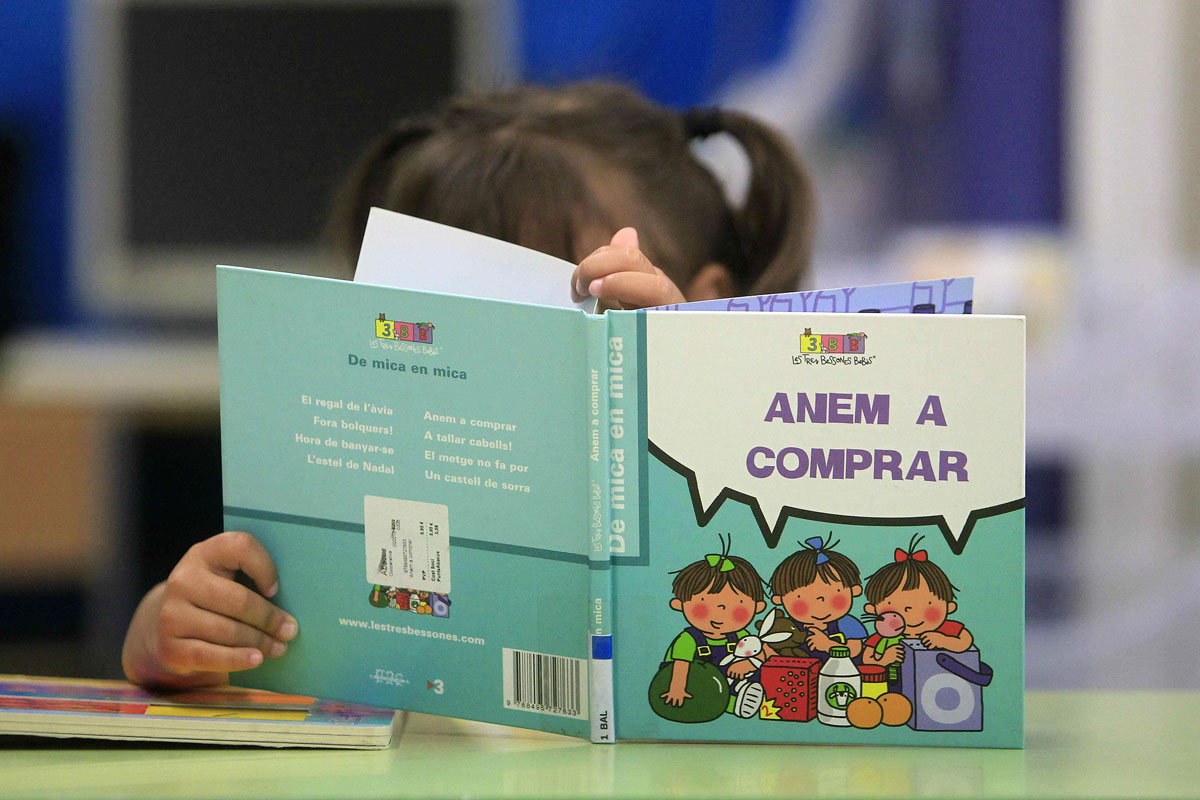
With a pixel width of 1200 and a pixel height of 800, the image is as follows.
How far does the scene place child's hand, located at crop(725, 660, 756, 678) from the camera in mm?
533

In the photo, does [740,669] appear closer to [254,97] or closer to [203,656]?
[203,656]

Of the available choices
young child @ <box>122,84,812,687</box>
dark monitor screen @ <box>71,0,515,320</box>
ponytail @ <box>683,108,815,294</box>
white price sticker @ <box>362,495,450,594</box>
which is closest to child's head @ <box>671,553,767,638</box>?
white price sticker @ <box>362,495,450,594</box>

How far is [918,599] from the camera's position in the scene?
0.52 meters

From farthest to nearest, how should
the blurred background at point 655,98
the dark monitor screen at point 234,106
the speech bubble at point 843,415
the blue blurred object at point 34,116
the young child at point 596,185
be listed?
the blue blurred object at point 34,116
the dark monitor screen at point 234,106
the blurred background at point 655,98
the young child at point 596,185
the speech bubble at point 843,415

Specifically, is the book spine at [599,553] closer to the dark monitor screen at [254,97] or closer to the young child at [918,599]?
the young child at [918,599]

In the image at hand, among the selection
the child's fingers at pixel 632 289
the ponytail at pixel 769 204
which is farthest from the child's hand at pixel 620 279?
the ponytail at pixel 769 204

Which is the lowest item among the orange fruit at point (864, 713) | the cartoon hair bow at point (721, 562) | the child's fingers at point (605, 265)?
the orange fruit at point (864, 713)

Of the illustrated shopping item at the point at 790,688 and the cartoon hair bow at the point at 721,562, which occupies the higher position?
the cartoon hair bow at the point at 721,562

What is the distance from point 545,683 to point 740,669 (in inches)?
3.6

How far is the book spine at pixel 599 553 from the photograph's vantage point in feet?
1.72

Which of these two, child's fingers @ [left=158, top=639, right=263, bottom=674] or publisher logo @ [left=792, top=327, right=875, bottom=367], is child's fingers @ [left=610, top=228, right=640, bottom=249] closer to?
publisher logo @ [left=792, top=327, right=875, bottom=367]

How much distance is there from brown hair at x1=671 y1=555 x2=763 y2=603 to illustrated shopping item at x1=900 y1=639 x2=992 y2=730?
2.8 inches

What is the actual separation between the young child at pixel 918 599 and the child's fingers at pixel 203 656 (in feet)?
1.01

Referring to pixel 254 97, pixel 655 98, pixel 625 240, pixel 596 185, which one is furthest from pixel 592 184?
pixel 254 97
